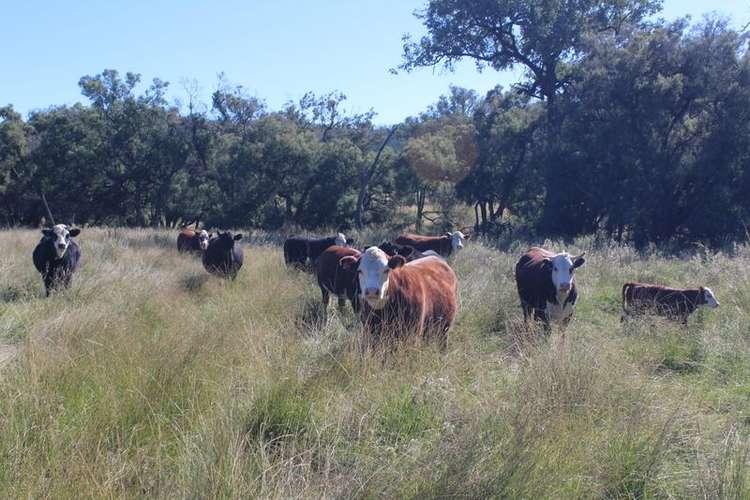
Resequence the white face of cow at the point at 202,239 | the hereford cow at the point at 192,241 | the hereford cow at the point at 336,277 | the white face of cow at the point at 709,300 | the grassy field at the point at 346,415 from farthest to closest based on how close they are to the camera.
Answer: the hereford cow at the point at 192,241 < the white face of cow at the point at 202,239 < the white face of cow at the point at 709,300 < the hereford cow at the point at 336,277 < the grassy field at the point at 346,415

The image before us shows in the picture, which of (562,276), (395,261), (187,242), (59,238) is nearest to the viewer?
(395,261)

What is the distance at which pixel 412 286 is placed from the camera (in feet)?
22.1

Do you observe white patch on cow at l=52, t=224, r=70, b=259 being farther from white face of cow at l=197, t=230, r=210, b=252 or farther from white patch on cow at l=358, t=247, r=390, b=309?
white patch on cow at l=358, t=247, r=390, b=309

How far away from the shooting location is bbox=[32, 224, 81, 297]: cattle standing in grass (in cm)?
998

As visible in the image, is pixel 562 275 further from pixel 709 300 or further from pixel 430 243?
pixel 430 243

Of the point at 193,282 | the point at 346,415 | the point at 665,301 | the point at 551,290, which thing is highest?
the point at 551,290

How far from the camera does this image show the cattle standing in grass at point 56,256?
9977 millimetres

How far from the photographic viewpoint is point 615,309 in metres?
10.3

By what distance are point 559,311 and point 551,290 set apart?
27cm

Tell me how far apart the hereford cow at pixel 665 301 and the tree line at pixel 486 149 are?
12286 mm

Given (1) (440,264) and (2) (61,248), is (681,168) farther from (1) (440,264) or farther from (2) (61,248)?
(2) (61,248)

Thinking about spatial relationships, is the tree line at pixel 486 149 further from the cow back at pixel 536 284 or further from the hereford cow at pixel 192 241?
the cow back at pixel 536 284

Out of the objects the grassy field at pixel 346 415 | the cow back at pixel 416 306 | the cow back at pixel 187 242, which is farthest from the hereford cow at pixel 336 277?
the cow back at pixel 187 242

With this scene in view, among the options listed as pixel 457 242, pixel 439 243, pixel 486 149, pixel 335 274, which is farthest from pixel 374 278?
pixel 486 149
